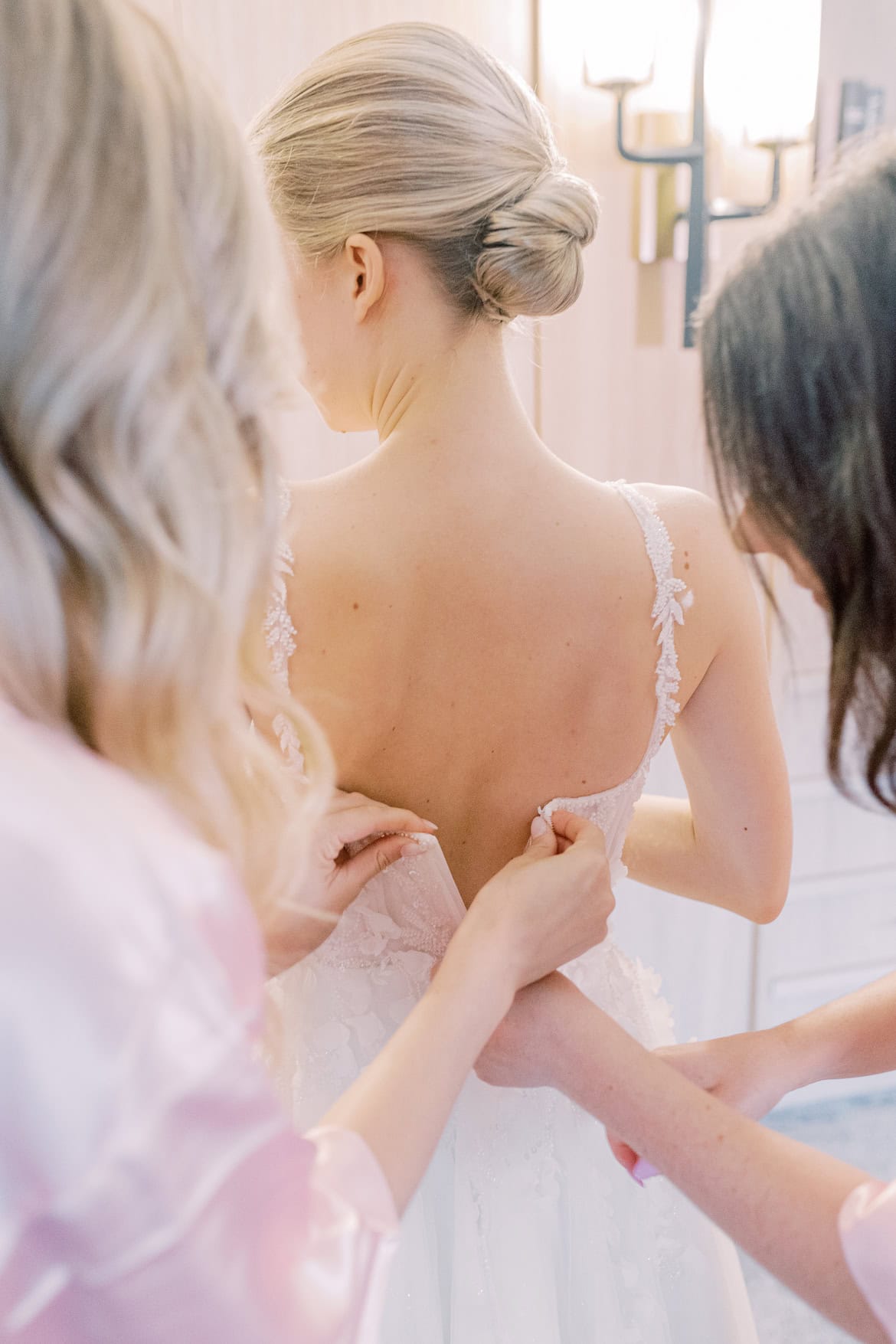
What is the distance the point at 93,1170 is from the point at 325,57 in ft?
2.97

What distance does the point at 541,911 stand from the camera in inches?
33.9

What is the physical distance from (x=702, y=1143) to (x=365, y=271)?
0.77m

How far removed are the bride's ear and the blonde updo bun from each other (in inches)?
0.4

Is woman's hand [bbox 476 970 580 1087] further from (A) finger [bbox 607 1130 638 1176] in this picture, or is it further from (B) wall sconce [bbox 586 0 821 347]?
(B) wall sconce [bbox 586 0 821 347]

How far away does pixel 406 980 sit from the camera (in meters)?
1.07

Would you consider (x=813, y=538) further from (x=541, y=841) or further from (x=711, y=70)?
(x=711, y=70)

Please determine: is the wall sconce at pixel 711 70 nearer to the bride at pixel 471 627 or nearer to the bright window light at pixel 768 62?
the bright window light at pixel 768 62

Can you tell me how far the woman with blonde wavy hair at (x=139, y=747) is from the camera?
1.32 ft

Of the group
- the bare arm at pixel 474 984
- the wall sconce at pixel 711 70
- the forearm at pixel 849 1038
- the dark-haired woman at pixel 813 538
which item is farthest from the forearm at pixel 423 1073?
the wall sconce at pixel 711 70

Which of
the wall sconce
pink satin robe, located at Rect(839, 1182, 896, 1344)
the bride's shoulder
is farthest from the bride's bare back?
the wall sconce

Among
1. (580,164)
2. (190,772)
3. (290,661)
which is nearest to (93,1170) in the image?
(190,772)

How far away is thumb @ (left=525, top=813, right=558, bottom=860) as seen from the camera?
95cm

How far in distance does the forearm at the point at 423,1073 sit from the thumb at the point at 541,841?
171 millimetres

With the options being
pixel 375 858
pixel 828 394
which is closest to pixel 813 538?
pixel 828 394
